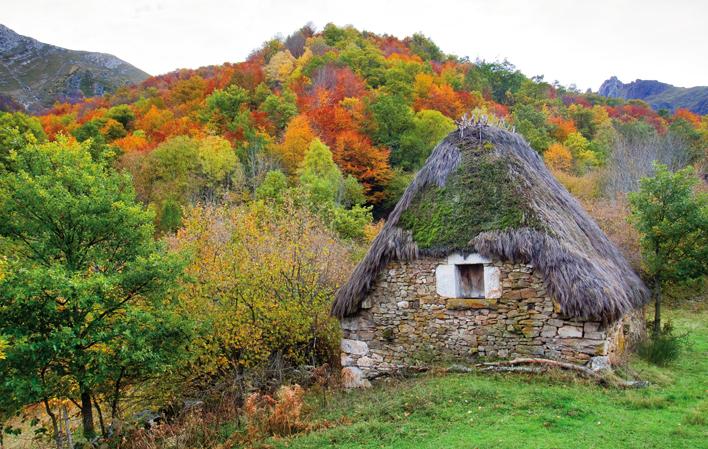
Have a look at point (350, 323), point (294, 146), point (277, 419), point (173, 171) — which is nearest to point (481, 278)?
point (350, 323)

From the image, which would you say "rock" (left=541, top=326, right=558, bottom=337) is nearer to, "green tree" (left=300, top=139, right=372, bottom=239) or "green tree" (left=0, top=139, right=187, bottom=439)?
"green tree" (left=0, top=139, right=187, bottom=439)

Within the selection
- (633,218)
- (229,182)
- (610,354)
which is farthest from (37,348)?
(229,182)

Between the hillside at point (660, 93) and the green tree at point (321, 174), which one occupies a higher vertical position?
the hillside at point (660, 93)

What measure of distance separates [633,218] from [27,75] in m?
109

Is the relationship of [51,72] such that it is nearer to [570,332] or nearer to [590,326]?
[570,332]

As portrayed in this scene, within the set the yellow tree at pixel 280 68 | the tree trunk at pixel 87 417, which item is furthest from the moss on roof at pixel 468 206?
the yellow tree at pixel 280 68

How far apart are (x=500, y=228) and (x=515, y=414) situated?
349 centimetres

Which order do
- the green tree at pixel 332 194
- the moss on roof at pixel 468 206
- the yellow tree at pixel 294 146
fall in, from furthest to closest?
the yellow tree at pixel 294 146 < the green tree at pixel 332 194 < the moss on roof at pixel 468 206

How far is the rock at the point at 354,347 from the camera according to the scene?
10.4 metres

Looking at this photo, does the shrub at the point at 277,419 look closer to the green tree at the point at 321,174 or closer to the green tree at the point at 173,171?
the green tree at the point at 321,174

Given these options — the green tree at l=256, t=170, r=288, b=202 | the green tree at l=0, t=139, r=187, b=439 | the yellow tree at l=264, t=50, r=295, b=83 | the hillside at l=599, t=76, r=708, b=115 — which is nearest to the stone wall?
the green tree at l=0, t=139, r=187, b=439

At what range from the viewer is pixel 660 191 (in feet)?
41.9

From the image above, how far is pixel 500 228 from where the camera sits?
943cm

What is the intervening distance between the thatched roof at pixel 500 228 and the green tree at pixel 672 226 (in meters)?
1.50
